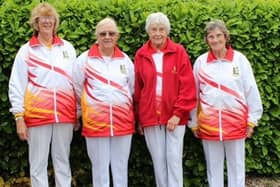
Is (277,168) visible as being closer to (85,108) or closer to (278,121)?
(278,121)

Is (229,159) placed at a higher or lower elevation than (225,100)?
lower

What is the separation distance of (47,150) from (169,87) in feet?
4.25

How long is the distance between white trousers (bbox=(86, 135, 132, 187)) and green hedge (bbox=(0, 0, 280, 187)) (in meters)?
0.90

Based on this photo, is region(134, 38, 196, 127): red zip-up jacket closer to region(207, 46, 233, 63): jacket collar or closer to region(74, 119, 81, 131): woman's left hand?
region(207, 46, 233, 63): jacket collar

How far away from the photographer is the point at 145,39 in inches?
259

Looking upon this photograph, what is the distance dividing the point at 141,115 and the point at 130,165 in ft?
3.94

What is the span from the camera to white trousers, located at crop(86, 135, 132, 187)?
579 centimetres

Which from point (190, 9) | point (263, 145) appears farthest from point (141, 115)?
point (263, 145)

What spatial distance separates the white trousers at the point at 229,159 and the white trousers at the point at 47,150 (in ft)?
4.52

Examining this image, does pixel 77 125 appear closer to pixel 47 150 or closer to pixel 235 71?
pixel 47 150

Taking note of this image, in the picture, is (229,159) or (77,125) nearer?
(229,159)

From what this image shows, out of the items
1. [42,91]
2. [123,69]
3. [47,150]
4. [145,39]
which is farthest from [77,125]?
[145,39]

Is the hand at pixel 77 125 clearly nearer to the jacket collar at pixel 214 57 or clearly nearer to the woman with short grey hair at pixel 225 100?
the woman with short grey hair at pixel 225 100

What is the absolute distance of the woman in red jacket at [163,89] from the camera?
5.77 metres
